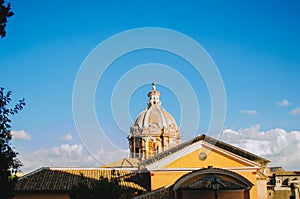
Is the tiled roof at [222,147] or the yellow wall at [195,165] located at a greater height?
the tiled roof at [222,147]

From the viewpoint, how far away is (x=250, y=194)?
2791cm

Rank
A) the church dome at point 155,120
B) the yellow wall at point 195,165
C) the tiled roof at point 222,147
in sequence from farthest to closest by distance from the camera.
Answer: the church dome at point 155,120, the tiled roof at point 222,147, the yellow wall at point 195,165

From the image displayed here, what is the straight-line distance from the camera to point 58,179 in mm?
30500

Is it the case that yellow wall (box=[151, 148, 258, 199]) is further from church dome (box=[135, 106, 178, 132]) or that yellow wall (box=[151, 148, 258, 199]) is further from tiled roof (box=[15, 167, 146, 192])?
church dome (box=[135, 106, 178, 132])

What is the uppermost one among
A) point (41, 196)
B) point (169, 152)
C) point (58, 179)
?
point (169, 152)

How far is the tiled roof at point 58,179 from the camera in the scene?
1129 inches

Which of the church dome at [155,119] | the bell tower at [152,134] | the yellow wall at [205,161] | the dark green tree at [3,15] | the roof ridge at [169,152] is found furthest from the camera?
the church dome at [155,119]

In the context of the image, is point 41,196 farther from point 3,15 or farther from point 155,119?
point 155,119

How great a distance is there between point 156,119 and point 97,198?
119ft

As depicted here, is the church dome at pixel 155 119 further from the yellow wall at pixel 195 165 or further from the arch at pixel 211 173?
the arch at pixel 211 173

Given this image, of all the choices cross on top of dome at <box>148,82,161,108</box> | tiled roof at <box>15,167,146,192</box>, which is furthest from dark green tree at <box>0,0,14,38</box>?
cross on top of dome at <box>148,82,161,108</box>

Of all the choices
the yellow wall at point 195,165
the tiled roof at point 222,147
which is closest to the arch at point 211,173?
the yellow wall at point 195,165

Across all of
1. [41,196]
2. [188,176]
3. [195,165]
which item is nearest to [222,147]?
[195,165]

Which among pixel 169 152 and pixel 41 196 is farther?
pixel 169 152
